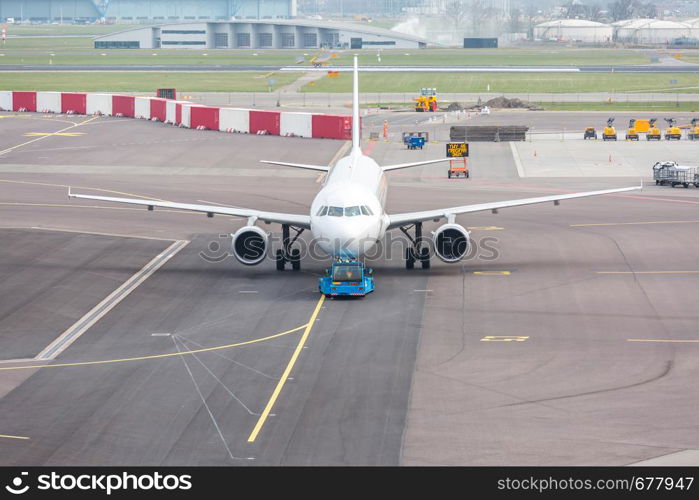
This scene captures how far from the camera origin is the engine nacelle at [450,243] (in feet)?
180

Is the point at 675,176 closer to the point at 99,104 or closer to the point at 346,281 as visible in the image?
the point at 346,281

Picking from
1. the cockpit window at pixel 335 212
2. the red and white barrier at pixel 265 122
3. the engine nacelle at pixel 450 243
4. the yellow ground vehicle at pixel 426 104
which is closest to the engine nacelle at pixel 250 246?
the cockpit window at pixel 335 212

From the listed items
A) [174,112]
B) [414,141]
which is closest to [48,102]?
[174,112]

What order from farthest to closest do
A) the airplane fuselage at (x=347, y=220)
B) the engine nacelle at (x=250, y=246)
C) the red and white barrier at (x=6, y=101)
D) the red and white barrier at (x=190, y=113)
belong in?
the red and white barrier at (x=6, y=101) → the red and white barrier at (x=190, y=113) → the engine nacelle at (x=250, y=246) → the airplane fuselage at (x=347, y=220)

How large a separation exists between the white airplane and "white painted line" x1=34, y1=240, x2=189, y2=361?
11.1ft

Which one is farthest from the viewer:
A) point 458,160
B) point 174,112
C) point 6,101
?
point 6,101

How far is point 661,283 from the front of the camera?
176ft

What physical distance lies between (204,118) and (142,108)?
1430cm

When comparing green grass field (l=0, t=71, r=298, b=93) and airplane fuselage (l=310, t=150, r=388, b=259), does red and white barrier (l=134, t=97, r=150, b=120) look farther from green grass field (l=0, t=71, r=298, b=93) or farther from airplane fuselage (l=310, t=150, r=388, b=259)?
airplane fuselage (l=310, t=150, r=388, b=259)

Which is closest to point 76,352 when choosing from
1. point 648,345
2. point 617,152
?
point 648,345

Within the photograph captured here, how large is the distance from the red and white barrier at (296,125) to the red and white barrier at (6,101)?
43.3m

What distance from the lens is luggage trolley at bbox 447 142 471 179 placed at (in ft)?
298

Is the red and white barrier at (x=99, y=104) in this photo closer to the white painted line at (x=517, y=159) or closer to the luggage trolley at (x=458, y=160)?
the white painted line at (x=517, y=159)

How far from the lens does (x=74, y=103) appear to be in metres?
141
